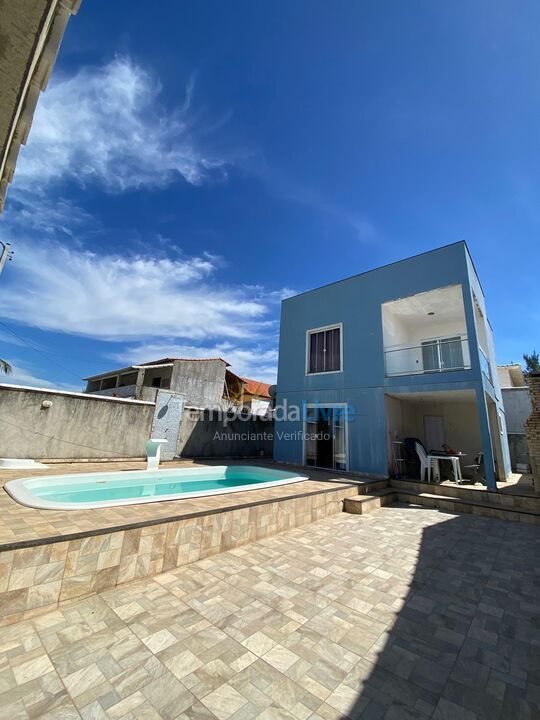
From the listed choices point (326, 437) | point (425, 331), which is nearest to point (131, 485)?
point (326, 437)

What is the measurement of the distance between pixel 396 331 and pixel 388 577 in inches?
358

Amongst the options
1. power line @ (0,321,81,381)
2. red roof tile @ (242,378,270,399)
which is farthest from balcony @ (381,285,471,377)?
power line @ (0,321,81,381)

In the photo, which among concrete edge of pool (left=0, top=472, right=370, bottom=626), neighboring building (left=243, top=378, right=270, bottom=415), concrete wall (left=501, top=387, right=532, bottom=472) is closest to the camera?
concrete edge of pool (left=0, top=472, right=370, bottom=626)

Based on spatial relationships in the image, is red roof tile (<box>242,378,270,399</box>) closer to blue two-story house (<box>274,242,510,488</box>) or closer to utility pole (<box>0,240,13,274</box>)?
blue two-story house (<box>274,242,510,488</box>)

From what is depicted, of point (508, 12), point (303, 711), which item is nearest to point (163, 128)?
point (508, 12)

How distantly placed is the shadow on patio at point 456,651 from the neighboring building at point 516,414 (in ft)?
40.7

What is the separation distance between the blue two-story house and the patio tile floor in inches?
229

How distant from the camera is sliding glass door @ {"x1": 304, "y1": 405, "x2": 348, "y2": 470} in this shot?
1045 centimetres

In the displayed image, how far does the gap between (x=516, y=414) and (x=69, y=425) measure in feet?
65.8

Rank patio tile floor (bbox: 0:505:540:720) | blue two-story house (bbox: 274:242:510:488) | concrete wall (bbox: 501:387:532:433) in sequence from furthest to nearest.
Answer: concrete wall (bbox: 501:387:532:433) → blue two-story house (bbox: 274:242:510:488) → patio tile floor (bbox: 0:505:540:720)

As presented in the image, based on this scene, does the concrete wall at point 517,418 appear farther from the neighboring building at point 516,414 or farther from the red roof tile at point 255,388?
the red roof tile at point 255,388

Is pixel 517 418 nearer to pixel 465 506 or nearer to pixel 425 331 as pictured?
pixel 425 331

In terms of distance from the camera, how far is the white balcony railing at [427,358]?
9555 millimetres

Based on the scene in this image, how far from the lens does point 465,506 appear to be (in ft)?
23.4
